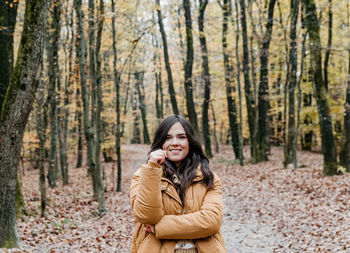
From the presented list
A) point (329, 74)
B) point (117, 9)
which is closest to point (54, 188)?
point (117, 9)

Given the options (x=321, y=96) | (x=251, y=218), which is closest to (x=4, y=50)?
(x=251, y=218)

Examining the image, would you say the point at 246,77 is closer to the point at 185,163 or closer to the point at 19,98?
the point at 19,98

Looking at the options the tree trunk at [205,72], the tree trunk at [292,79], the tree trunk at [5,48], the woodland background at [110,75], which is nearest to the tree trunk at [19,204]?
the woodland background at [110,75]

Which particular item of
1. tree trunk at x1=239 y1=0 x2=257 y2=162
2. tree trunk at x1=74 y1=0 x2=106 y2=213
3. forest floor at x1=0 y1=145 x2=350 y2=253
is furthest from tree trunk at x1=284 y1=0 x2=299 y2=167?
tree trunk at x1=74 y1=0 x2=106 y2=213

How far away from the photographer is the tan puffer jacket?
226cm

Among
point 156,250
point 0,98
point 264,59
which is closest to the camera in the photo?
point 156,250

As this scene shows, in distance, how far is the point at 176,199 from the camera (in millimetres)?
2430

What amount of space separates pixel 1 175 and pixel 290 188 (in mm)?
9217

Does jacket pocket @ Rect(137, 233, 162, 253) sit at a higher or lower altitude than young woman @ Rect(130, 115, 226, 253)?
lower

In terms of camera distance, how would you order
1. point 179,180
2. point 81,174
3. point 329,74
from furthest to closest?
point 329,74
point 81,174
point 179,180

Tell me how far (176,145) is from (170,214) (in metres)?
0.58

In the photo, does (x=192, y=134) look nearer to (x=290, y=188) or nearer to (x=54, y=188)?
(x=290, y=188)

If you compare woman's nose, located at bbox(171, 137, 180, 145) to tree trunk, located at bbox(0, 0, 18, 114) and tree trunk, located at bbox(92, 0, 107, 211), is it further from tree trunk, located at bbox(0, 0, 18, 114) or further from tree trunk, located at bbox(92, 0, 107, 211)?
tree trunk, located at bbox(92, 0, 107, 211)

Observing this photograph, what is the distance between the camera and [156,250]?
231cm
